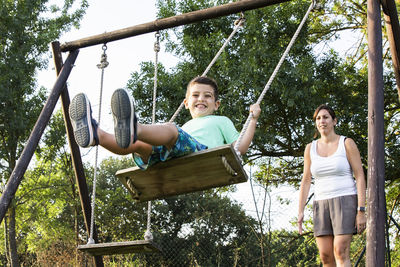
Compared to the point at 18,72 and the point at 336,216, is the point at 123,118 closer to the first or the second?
the point at 336,216

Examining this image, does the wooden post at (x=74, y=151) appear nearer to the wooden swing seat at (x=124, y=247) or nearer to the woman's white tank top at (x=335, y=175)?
the wooden swing seat at (x=124, y=247)

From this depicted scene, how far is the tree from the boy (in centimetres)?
705

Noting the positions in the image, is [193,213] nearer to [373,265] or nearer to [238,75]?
[238,75]

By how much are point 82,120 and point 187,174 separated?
75cm

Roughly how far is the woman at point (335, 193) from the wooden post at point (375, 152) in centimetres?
39

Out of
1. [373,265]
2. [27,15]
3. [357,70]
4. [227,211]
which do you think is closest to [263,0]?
[373,265]

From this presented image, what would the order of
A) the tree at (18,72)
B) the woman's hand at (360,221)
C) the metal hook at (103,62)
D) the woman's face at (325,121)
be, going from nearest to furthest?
the woman's hand at (360,221)
the woman's face at (325,121)
the metal hook at (103,62)
the tree at (18,72)

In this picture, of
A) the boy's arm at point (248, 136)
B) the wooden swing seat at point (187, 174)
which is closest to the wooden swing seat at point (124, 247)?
the wooden swing seat at point (187, 174)

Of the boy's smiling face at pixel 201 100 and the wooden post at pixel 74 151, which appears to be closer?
the boy's smiling face at pixel 201 100

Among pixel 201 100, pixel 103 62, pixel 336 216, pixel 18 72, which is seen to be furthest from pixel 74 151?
pixel 18 72

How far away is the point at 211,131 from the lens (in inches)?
119

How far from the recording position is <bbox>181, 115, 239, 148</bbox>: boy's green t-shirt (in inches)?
117

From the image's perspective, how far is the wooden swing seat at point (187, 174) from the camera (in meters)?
2.67

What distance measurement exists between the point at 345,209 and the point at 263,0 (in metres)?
1.51
